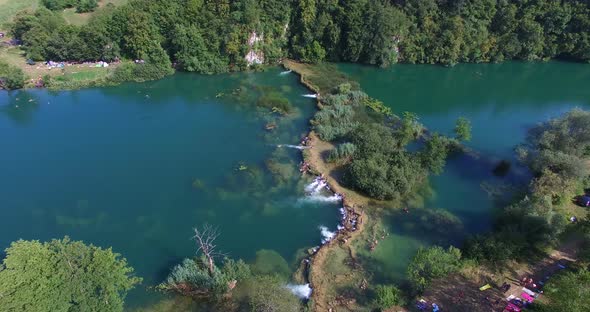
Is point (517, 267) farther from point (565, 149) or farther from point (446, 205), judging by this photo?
point (565, 149)

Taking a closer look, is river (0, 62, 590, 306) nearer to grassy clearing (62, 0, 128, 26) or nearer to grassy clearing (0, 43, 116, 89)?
grassy clearing (0, 43, 116, 89)

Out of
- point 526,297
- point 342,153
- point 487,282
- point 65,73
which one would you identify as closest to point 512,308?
point 526,297

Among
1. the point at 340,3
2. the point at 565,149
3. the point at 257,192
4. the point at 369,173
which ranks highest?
the point at 340,3

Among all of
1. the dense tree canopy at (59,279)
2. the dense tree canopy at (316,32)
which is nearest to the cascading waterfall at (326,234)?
the dense tree canopy at (59,279)

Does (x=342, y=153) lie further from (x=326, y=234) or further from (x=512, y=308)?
(x=512, y=308)

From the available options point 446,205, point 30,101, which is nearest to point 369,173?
point 446,205

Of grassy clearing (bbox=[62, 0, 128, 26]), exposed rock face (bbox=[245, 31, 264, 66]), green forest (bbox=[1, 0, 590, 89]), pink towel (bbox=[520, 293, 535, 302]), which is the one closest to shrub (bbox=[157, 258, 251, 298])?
pink towel (bbox=[520, 293, 535, 302])

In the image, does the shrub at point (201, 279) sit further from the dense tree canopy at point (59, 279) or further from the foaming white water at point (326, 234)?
the foaming white water at point (326, 234)
